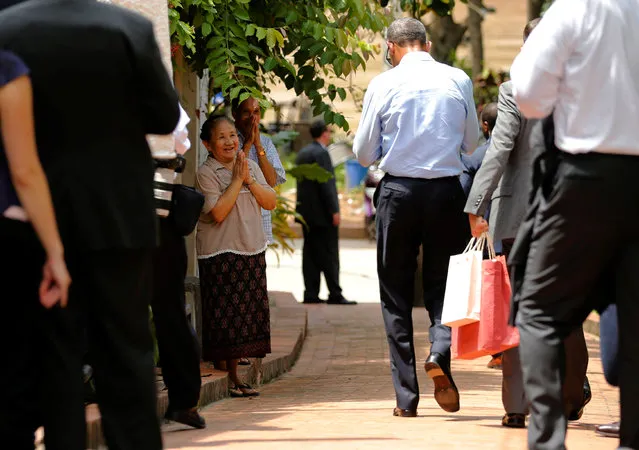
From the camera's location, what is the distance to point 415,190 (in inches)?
286

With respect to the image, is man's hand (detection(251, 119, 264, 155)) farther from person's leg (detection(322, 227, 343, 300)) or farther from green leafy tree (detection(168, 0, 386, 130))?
person's leg (detection(322, 227, 343, 300))

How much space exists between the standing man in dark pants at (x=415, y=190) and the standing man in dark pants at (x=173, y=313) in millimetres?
1269

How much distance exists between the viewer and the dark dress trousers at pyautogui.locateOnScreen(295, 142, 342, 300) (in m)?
15.8

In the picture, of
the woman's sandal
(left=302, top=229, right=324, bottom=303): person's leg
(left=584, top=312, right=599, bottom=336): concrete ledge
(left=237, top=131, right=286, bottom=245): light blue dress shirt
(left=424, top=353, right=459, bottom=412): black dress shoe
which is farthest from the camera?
(left=302, top=229, right=324, bottom=303): person's leg

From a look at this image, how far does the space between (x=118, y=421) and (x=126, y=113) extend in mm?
985

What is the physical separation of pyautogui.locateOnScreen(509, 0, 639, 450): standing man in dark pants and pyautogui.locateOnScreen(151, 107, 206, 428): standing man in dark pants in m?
1.83

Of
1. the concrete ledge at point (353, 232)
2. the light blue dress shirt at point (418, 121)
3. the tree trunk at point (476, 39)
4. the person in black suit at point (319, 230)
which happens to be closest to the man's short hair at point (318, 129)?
the person in black suit at point (319, 230)

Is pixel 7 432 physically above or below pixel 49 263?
below

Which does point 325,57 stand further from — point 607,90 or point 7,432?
point 7,432

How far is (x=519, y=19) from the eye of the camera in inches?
1831

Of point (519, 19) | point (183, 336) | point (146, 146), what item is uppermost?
point (146, 146)

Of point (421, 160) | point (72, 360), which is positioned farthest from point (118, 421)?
point (421, 160)

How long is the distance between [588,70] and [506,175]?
2.02 m

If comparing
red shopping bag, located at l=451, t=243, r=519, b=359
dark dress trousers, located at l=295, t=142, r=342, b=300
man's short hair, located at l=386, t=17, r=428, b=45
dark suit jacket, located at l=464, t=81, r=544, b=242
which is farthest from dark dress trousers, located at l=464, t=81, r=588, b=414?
dark dress trousers, located at l=295, t=142, r=342, b=300
